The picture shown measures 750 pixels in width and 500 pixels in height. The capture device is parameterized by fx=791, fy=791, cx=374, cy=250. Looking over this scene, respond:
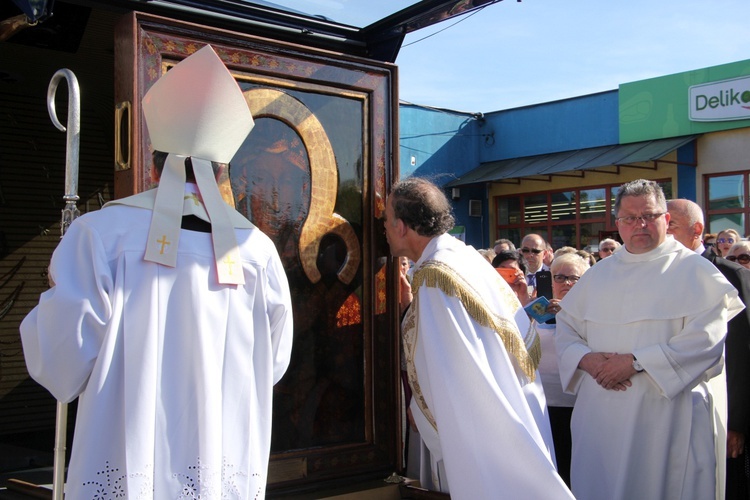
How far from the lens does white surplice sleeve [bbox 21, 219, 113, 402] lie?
227 cm

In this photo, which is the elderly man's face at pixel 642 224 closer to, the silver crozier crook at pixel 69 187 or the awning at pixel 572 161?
the silver crozier crook at pixel 69 187

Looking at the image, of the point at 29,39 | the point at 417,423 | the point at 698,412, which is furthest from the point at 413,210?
the point at 29,39

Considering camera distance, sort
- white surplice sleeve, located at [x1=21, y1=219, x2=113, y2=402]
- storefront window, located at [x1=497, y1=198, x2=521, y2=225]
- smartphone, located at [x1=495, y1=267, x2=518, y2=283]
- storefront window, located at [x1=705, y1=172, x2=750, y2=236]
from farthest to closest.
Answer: storefront window, located at [x1=497, y1=198, x2=521, y2=225], storefront window, located at [x1=705, y1=172, x2=750, y2=236], smartphone, located at [x1=495, y1=267, x2=518, y2=283], white surplice sleeve, located at [x1=21, y1=219, x2=113, y2=402]

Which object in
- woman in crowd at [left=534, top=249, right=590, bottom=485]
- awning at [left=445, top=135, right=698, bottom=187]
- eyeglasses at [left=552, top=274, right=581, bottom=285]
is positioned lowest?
woman in crowd at [left=534, top=249, right=590, bottom=485]

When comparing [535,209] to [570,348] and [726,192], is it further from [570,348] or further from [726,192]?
[570,348]

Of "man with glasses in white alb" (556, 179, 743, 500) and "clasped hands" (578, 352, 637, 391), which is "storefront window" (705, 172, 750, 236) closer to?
"man with glasses in white alb" (556, 179, 743, 500)

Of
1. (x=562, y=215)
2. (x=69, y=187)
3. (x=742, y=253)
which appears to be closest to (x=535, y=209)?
(x=562, y=215)

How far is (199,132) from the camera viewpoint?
264 cm

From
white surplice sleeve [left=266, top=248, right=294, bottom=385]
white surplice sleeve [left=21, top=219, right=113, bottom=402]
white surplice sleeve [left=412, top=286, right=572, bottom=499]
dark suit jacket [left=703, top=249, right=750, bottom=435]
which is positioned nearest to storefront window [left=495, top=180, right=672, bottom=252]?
dark suit jacket [left=703, top=249, right=750, bottom=435]

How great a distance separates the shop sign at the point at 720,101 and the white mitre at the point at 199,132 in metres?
13.6

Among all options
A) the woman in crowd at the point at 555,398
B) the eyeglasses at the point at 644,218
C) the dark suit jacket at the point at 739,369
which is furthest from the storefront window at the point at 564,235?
the eyeglasses at the point at 644,218

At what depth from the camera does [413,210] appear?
345 centimetres

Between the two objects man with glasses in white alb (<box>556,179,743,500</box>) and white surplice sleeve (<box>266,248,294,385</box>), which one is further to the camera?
man with glasses in white alb (<box>556,179,743,500</box>)

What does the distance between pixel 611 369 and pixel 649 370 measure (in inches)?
7.6
